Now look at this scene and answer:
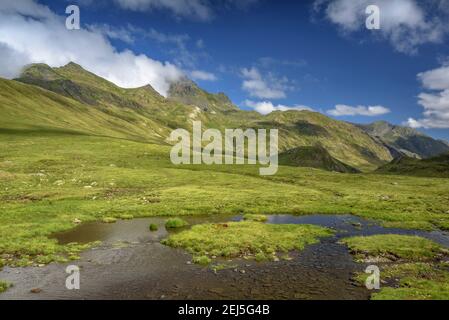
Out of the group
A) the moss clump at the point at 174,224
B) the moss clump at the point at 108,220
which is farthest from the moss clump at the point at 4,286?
the moss clump at the point at 108,220

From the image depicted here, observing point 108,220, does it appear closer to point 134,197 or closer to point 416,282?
point 134,197

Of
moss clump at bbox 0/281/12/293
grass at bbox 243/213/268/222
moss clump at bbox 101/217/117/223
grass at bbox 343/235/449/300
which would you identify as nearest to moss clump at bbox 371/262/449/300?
grass at bbox 343/235/449/300

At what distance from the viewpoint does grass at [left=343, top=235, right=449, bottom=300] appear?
25.7 metres

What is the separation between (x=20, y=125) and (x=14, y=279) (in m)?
162

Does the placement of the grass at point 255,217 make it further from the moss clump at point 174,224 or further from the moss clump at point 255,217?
the moss clump at point 174,224

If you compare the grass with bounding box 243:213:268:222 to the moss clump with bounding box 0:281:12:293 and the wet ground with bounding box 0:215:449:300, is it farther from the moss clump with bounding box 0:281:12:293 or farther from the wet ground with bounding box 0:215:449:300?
the moss clump with bounding box 0:281:12:293

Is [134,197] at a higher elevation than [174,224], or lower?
higher

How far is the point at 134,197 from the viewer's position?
68.1 meters

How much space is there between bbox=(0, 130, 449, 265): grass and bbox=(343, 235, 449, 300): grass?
13.3 m

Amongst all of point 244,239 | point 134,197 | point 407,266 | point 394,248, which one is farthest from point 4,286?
point 134,197

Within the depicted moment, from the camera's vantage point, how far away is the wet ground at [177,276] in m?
26.3

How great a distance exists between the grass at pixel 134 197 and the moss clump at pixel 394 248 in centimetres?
1193

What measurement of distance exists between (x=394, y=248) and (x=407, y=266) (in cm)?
577
